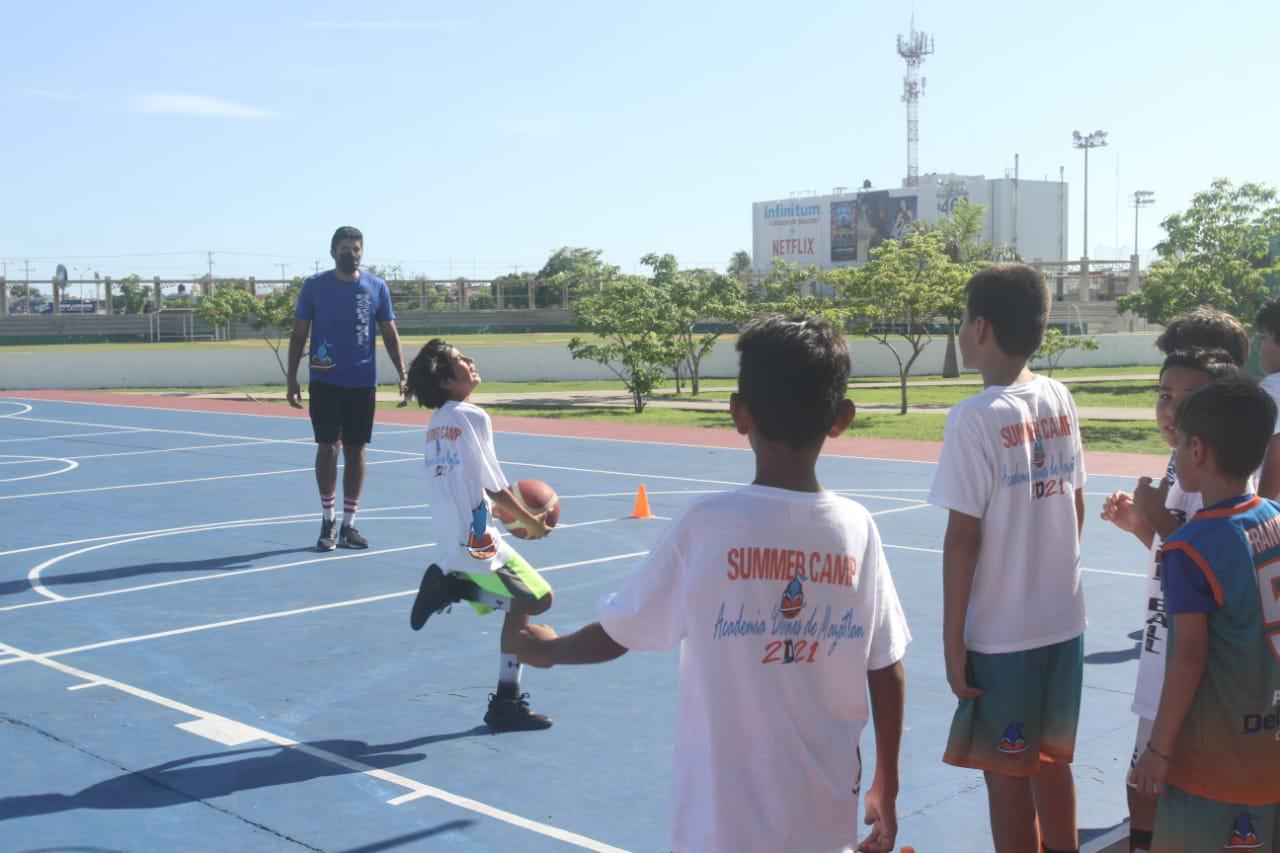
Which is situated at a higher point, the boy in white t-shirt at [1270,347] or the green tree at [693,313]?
the green tree at [693,313]

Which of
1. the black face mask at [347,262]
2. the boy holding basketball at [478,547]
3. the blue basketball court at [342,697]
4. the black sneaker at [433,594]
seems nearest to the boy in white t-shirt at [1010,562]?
the blue basketball court at [342,697]

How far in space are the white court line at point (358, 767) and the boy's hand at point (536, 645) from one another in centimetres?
170

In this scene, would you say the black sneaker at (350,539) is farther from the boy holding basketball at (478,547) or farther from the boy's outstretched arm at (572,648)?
the boy's outstretched arm at (572,648)

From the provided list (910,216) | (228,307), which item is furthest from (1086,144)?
(228,307)

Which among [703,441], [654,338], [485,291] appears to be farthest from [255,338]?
[703,441]

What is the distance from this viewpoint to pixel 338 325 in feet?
34.0

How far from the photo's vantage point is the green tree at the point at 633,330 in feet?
98.2

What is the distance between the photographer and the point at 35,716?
5895 millimetres

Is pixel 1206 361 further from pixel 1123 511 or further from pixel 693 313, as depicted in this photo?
pixel 693 313

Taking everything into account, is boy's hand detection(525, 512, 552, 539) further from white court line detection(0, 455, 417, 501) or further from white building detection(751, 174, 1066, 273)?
white building detection(751, 174, 1066, 273)

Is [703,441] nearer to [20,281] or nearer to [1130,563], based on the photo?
[1130,563]

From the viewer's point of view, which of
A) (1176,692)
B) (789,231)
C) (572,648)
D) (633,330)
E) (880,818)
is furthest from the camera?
(789,231)

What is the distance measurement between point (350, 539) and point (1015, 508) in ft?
24.8

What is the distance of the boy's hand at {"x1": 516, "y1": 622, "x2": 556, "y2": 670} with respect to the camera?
2.90m
